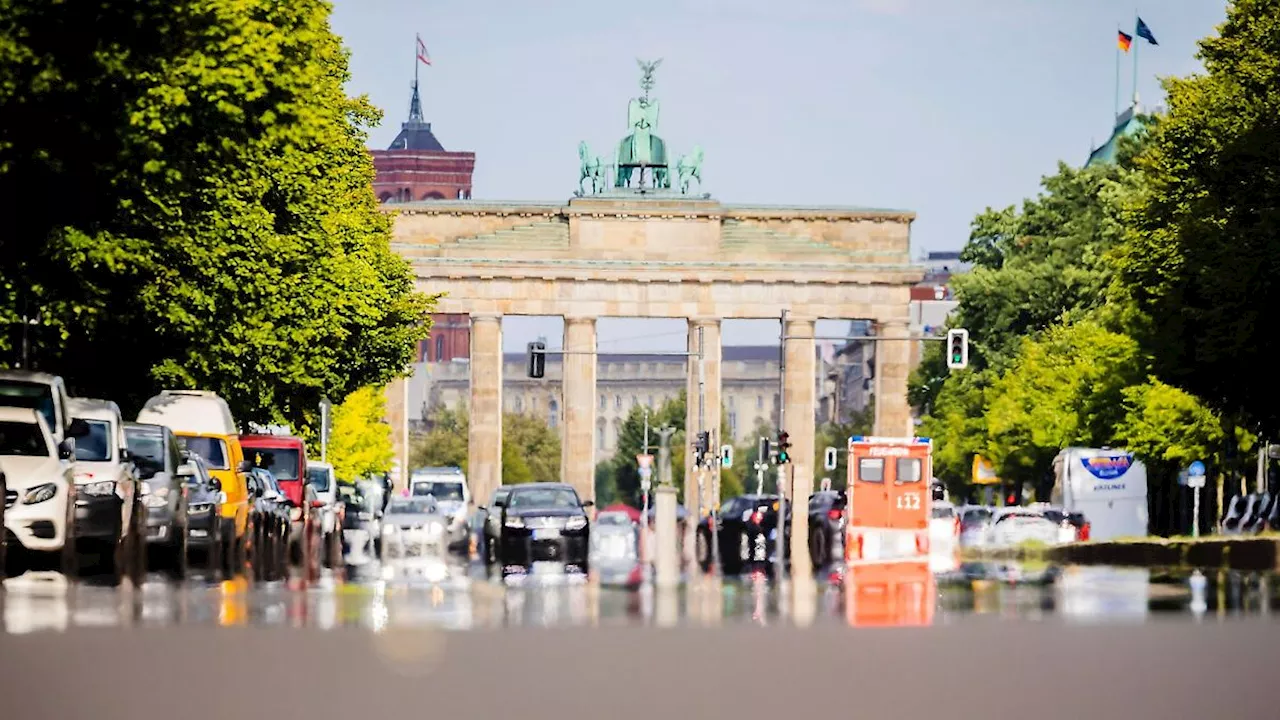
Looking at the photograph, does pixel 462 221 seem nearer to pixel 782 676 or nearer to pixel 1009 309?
pixel 1009 309

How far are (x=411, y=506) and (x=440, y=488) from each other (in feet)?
63.2

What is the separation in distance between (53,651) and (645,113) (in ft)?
371

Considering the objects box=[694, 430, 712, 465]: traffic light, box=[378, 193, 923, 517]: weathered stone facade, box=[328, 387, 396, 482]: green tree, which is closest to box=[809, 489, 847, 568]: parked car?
box=[694, 430, 712, 465]: traffic light

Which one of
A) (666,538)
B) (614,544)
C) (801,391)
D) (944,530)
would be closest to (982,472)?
(801,391)

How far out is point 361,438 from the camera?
116m

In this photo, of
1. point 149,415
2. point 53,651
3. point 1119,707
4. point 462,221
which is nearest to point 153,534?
point 149,415

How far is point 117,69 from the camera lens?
118 ft

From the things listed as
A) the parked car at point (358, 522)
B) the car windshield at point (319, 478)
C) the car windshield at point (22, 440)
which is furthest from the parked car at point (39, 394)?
the car windshield at point (319, 478)

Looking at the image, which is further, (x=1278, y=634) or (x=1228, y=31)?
(x=1228, y=31)

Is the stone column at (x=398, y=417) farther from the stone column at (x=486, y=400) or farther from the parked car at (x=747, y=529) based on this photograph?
the parked car at (x=747, y=529)

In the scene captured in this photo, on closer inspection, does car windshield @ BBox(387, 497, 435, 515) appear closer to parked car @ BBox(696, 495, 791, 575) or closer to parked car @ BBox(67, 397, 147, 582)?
parked car @ BBox(696, 495, 791, 575)

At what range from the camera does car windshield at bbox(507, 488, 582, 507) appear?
166ft

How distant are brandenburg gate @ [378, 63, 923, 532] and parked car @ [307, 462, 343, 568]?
56580 millimetres

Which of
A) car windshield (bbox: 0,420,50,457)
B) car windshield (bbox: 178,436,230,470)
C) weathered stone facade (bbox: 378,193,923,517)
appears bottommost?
car windshield (bbox: 0,420,50,457)
